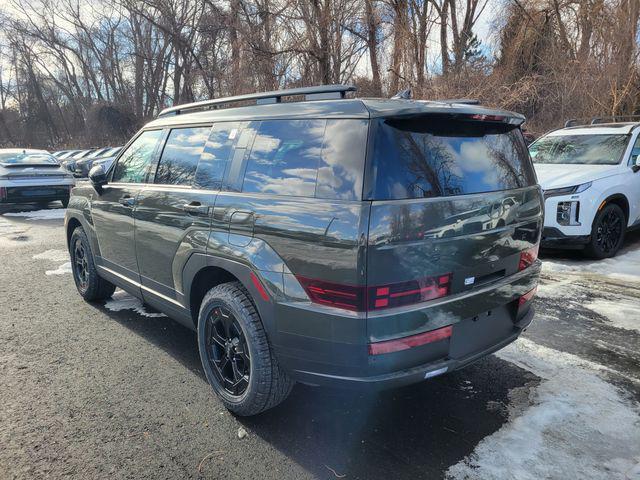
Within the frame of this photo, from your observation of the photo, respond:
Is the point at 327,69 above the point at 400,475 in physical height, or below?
above

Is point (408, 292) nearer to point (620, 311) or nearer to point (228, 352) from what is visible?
point (228, 352)

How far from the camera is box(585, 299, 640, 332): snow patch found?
4176 millimetres

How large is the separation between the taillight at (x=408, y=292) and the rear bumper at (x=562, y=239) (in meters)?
4.31

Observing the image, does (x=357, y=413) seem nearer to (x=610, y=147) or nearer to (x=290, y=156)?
(x=290, y=156)

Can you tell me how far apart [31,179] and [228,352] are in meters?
11.1

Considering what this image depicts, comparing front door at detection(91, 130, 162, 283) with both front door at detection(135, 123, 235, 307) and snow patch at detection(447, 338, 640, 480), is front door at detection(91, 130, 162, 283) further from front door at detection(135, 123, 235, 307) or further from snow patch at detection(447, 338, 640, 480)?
snow patch at detection(447, 338, 640, 480)

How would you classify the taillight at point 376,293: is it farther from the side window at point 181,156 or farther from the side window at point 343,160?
the side window at point 181,156

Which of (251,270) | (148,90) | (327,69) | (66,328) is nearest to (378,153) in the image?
(251,270)

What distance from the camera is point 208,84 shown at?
69.5ft

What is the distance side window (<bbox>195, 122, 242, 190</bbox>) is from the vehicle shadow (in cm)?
145

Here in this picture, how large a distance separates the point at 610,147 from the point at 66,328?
734 centimetres

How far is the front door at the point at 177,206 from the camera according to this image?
10.1ft

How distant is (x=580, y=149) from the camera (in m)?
7.10

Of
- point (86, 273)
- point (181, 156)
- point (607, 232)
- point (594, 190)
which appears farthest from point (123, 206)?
point (607, 232)
